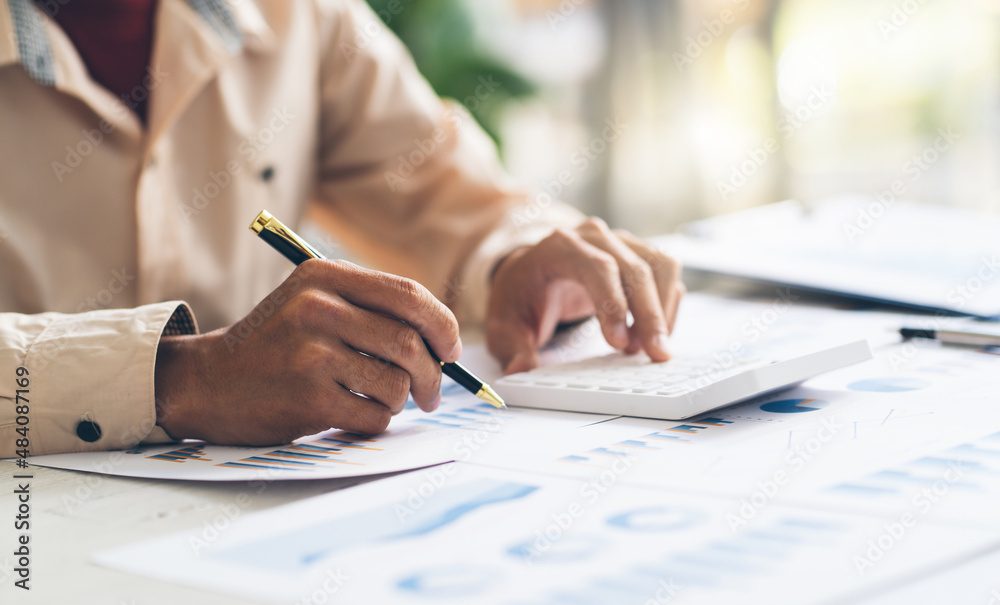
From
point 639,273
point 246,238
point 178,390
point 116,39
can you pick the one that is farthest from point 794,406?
point 116,39

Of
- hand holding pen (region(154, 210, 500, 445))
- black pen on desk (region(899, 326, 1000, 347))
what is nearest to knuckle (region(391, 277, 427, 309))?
hand holding pen (region(154, 210, 500, 445))

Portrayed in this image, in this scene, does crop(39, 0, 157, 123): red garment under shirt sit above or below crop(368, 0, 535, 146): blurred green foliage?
below

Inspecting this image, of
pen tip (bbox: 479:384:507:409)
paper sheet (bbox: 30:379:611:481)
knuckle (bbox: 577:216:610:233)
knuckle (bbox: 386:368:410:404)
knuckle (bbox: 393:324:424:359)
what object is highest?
knuckle (bbox: 577:216:610:233)

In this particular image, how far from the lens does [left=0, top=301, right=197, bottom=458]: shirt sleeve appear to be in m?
0.58

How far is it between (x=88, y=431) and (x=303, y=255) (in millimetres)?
195

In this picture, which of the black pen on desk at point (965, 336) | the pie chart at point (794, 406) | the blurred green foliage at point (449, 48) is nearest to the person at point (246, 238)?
the pie chart at point (794, 406)

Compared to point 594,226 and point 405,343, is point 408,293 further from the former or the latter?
point 594,226

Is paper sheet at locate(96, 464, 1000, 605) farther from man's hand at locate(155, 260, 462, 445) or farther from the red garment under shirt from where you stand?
the red garment under shirt

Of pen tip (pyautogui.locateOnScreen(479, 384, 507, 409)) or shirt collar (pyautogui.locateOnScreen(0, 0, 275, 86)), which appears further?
shirt collar (pyautogui.locateOnScreen(0, 0, 275, 86))

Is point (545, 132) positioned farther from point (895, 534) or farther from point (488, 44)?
point (895, 534)

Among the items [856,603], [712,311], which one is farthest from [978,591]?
[712,311]

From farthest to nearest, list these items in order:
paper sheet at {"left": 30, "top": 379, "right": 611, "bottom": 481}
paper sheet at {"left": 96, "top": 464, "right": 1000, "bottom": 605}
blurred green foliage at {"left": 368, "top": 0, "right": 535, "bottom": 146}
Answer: blurred green foliage at {"left": 368, "top": 0, "right": 535, "bottom": 146} < paper sheet at {"left": 30, "top": 379, "right": 611, "bottom": 481} < paper sheet at {"left": 96, "top": 464, "right": 1000, "bottom": 605}

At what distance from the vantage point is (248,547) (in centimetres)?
39

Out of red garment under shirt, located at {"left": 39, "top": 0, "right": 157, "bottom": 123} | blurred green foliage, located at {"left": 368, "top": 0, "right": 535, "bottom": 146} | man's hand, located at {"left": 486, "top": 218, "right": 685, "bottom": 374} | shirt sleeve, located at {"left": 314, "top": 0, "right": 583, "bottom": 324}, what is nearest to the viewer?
man's hand, located at {"left": 486, "top": 218, "right": 685, "bottom": 374}
